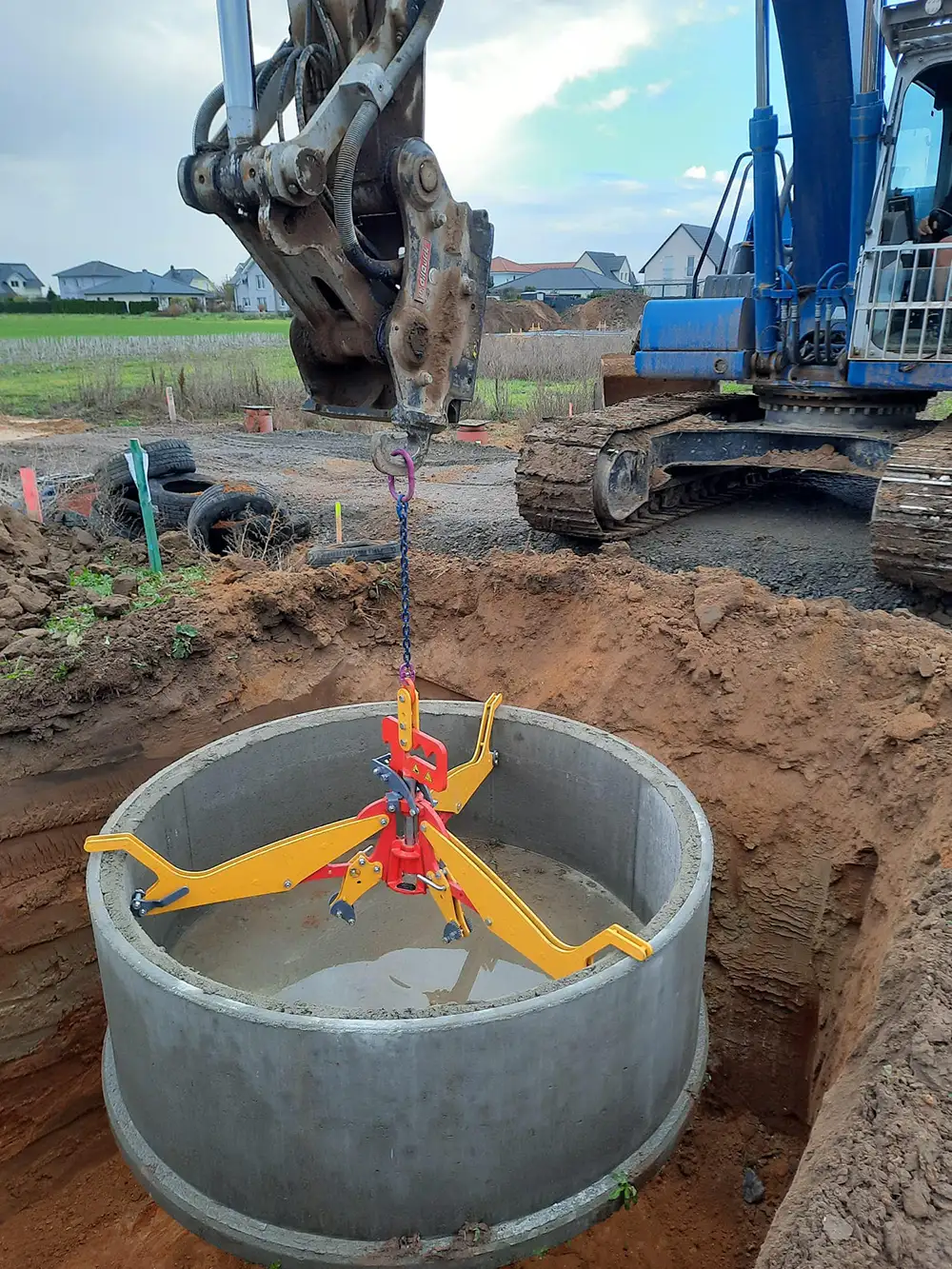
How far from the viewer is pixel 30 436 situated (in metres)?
16.3

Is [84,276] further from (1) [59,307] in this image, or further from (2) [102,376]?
(2) [102,376]

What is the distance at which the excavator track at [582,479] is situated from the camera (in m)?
6.61

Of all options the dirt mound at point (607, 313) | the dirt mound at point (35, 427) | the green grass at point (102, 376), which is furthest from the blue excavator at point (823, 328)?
the dirt mound at point (607, 313)

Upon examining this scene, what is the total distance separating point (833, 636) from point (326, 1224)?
3.50m

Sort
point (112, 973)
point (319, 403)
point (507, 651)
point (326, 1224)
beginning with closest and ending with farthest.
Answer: point (326, 1224) → point (112, 973) → point (319, 403) → point (507, 651)

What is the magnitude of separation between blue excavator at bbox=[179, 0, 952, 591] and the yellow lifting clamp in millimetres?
1276

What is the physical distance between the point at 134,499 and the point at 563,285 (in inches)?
2380

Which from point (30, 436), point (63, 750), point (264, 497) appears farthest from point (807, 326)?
point (30, 436)

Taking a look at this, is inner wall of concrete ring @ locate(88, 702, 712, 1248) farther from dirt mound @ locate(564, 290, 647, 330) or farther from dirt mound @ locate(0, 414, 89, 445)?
dirt mound @ locate(564, 290, 647, 330)

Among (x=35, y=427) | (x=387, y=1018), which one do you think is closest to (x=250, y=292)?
(x=35, y=427)

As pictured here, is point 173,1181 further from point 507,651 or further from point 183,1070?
point 507,651

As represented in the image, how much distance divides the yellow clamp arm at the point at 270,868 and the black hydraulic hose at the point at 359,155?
2.25m

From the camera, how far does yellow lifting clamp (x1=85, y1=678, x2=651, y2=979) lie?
12.4 ft

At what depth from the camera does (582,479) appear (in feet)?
21.5
